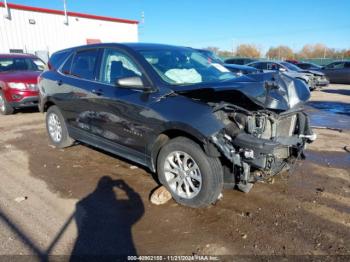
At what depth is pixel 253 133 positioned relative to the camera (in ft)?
11.3

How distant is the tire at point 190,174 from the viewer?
339 cm

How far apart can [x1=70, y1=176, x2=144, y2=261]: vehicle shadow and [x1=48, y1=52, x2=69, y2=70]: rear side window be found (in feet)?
8.26

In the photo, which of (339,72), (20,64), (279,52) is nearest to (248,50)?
→ (279,52)

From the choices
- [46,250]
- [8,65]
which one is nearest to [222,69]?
[46,250]

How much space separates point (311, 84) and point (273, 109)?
1353 cm

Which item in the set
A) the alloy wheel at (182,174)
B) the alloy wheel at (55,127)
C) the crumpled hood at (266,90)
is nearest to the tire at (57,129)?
the alloy wheel at (55,127)

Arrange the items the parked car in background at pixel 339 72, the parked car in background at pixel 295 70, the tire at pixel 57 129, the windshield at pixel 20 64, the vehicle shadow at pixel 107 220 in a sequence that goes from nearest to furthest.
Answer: the vehicle shadow at pixel 107 220, the tire at pixel 57 129, the windshield at pixel 20 64, the parked car in background at pixel 295 70, the parked car in background at pixel 339 72

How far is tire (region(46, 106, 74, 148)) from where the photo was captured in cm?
565

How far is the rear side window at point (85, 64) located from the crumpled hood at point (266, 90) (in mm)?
1714

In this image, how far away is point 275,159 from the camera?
3.51 meters

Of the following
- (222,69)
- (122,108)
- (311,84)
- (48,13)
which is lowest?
(311,84)

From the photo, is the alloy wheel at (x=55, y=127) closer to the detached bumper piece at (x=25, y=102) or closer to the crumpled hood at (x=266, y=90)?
the crumpled hood at (x=266, y=90)

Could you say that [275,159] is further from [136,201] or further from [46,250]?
[46,250]

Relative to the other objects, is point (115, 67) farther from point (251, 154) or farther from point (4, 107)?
point (4, 107)
